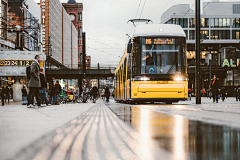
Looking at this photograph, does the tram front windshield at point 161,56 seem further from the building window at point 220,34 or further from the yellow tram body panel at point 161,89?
the building window at point 220,34

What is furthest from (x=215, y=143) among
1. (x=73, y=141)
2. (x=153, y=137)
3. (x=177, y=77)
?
(x=177, y=77)

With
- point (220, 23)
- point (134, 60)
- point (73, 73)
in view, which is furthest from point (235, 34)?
point (134, 60)

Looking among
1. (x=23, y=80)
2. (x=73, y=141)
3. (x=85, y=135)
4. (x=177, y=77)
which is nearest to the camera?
(x=73, y=141)

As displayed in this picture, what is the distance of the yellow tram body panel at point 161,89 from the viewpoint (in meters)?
14.8

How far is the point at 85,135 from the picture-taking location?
3830 millimetres

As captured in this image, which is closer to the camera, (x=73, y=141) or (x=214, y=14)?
(x=73, y=141)

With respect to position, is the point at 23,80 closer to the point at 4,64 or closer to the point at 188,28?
→ the point at 4,64

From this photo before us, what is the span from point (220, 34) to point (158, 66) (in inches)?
2341

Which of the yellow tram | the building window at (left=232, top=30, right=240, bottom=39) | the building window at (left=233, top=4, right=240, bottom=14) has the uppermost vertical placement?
the building window at (left=233, top=4, right=240, bottom=14)

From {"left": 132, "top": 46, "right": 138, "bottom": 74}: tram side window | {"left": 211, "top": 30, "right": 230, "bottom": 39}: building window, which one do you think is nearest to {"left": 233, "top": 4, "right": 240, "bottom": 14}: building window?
{"left": 211, "top": 30, "right": 230, "bottom": 39}: building window

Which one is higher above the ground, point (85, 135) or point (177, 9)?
point (177, 9)

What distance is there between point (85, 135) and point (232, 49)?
63.1 meters

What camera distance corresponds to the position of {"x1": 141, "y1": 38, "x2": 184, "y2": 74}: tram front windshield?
14953 mm

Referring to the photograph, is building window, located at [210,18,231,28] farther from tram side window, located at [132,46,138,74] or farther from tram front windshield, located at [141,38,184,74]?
tram side window, located at [132,46,138,74]
